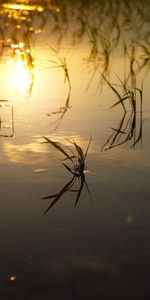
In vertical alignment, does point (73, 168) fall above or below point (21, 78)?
below

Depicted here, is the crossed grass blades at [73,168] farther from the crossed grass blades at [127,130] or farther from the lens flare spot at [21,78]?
the lens flare spot at [21,78]

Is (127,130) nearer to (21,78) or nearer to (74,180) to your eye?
(74,180)

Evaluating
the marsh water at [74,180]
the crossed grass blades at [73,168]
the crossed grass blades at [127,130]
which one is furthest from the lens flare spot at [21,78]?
the crossed grass blades at [73,168]

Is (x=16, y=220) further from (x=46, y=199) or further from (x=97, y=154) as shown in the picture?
(x=97, y=154)

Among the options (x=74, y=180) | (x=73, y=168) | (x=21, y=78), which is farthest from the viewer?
(x=21, y=78)

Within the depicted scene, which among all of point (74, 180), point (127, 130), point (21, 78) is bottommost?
point (74, 180)

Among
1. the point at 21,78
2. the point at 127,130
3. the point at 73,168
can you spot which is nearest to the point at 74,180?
the point at 73,168

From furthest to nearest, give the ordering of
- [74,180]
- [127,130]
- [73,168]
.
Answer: [127,130]
[73,168]
[74,180]

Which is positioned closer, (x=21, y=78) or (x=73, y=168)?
(x=73, y=168)

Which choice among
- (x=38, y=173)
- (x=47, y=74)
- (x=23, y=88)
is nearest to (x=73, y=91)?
(x=23, y=88)
